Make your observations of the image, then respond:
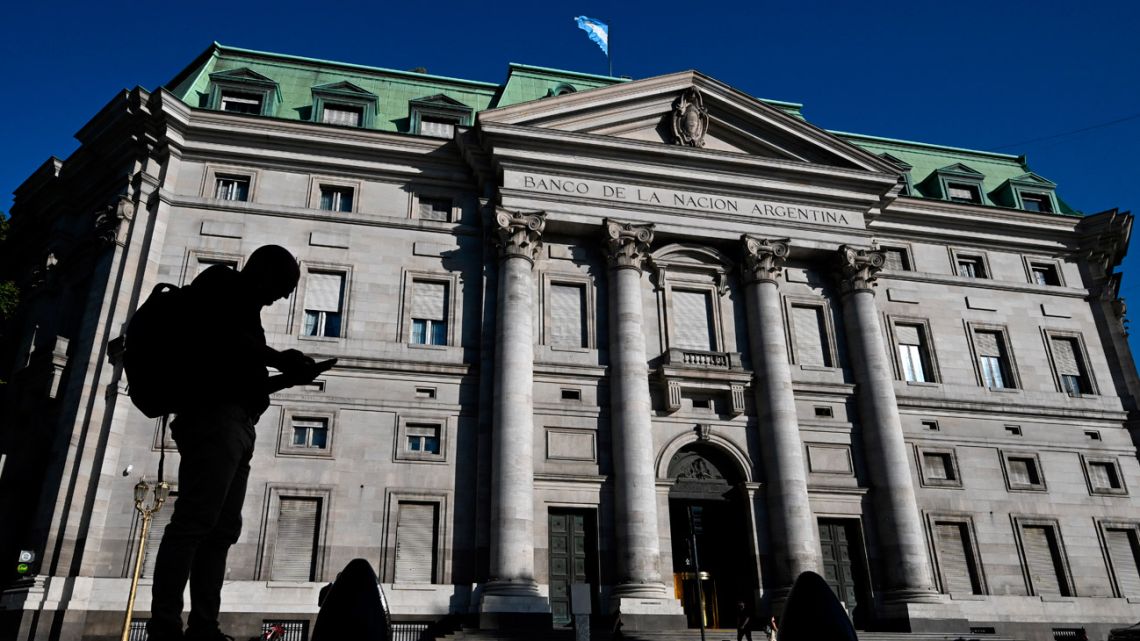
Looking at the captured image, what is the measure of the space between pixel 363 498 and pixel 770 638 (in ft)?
43.5

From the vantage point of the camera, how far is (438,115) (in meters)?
33.0

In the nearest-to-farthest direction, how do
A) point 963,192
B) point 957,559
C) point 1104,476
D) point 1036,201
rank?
point 957,559, point 1104,476, point 963,192, point 1036,201

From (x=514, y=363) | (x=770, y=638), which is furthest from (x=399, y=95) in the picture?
(x=770, y=638)

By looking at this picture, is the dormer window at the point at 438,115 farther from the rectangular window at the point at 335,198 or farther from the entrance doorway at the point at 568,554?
the entrance doorway at the point at 568,554

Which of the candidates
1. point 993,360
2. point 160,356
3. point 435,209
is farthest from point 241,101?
point 993,360

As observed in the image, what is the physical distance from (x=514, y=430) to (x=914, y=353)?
58.9 feet

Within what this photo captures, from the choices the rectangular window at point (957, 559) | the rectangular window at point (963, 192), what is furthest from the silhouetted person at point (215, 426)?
the rectangular window at point (963, 192)

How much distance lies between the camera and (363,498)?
84.9 feet

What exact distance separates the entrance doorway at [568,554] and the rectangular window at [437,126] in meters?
16.0

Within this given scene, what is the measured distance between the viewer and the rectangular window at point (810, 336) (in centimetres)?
3158

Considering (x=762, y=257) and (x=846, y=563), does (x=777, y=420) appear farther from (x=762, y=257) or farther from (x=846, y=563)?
(x=762, y=257)

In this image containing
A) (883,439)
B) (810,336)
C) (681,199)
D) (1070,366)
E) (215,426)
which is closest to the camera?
(215,426)

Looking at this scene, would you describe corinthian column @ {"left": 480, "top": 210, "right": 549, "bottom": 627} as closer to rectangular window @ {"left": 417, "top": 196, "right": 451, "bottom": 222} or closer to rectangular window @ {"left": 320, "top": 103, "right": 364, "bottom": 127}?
rectangular window @ {"left": 417, "top": 196, "right": 451, "bottom": 222}

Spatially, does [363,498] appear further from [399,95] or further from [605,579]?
[399,95]
